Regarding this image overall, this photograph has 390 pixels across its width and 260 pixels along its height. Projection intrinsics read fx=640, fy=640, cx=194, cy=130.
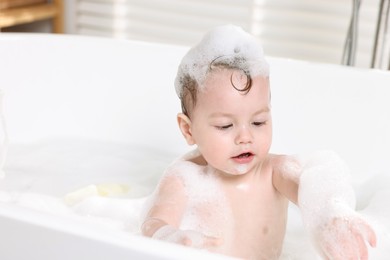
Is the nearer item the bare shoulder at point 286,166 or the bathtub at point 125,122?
the bare shoulder at point 286,166

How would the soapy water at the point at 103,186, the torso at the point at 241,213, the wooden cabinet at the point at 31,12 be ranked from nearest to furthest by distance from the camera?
the torso at the point at 241,213 → the soapy water at the point at 103,186 → the wooden cabinet at the point at 31,12

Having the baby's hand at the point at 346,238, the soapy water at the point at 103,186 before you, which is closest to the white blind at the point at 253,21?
the soapy water at the point at 103,186

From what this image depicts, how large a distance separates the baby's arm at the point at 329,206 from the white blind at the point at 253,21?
1267 millimetres

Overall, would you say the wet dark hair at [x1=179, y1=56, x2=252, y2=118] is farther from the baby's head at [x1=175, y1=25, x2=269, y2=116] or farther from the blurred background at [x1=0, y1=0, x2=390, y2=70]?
the blurred background at [x1=0, y1=0, x2=390, y2=70]

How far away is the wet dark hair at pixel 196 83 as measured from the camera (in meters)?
1.20

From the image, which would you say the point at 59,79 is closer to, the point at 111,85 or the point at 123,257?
the point at 111,85

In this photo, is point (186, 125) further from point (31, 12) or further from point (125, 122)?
point (31, 12)

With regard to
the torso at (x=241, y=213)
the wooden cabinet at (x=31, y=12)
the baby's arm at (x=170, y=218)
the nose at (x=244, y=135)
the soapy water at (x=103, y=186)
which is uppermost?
the nose at (x=244, y=135)

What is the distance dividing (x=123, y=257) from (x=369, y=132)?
1.10 metres

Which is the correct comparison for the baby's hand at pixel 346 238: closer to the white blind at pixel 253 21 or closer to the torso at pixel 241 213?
the torso at pixel 241 213

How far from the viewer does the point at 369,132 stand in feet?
5.78

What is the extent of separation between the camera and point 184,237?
3.23 ft

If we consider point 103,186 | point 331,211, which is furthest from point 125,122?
point 331,211

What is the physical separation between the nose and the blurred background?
1215 mm
